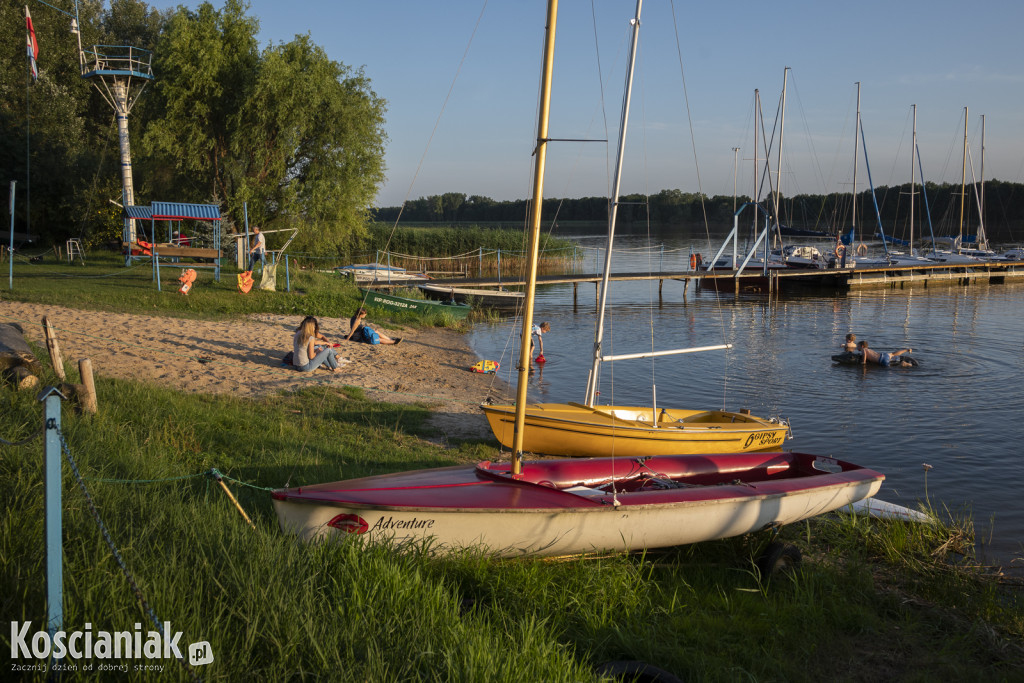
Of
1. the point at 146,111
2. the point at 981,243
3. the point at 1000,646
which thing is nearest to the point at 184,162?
the point at 146,111

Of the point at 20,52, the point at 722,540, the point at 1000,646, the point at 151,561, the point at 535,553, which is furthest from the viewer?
the point at 20,52

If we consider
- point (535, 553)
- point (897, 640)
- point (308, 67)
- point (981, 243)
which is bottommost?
point (897, 640)

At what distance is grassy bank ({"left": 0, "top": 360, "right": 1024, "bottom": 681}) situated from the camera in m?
3.71

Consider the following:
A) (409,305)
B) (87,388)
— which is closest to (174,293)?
(409,305)

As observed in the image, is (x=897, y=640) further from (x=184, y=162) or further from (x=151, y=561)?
(x=184, y=162)

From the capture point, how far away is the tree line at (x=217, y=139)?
2991cm

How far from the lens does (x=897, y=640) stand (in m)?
5.60

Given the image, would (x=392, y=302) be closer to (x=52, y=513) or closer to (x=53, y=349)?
(x=53, y=349)

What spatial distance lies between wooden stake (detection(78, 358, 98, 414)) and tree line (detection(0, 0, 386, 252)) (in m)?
21.9

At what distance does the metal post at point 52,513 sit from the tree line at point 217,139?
2717 cm

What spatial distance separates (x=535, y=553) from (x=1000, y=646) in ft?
11.5

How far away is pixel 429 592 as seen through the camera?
452cm

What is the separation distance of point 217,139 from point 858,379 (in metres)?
26.5

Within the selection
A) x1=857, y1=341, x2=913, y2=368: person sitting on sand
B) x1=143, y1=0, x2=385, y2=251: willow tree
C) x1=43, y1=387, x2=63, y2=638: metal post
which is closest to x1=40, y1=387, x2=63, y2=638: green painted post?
x1=43, y1=387, x2=63, y2=638: metal post
